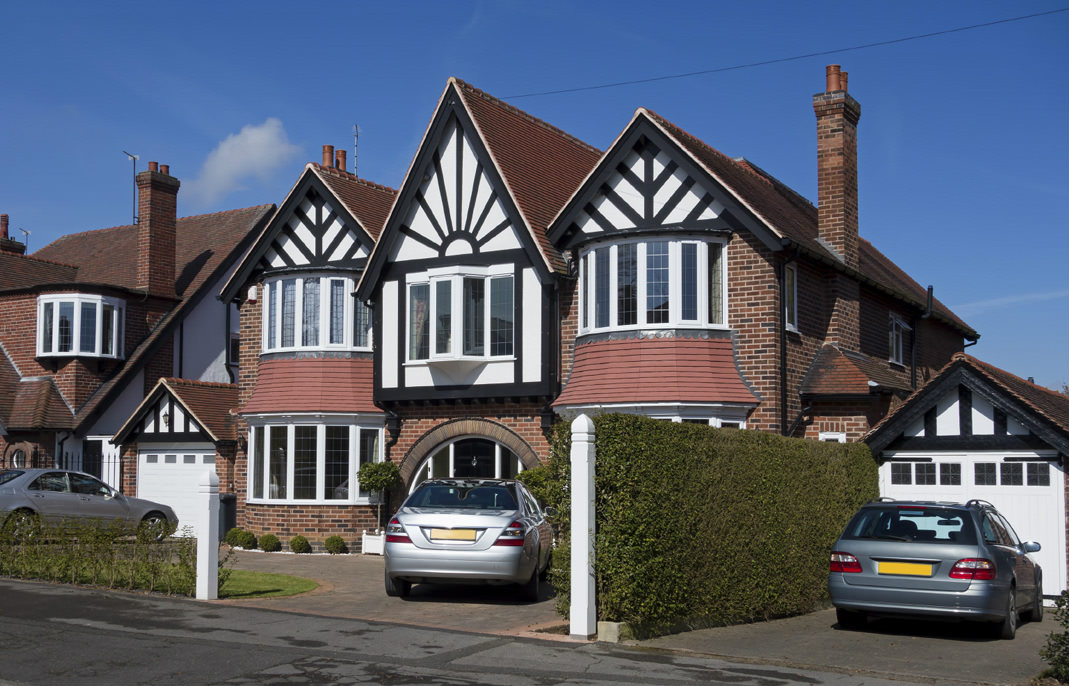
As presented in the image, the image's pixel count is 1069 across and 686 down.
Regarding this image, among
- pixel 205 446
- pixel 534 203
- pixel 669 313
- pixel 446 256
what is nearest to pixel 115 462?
pixel 205 446

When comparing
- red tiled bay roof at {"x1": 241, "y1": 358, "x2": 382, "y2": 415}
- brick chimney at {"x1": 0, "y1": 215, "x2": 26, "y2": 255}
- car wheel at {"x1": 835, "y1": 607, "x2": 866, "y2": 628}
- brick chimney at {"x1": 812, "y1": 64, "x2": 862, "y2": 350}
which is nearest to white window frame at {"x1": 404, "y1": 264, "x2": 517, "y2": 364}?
red tiled bay roof at {"x1": 241, "y1": 358, "x2": 382, "y2": 415}

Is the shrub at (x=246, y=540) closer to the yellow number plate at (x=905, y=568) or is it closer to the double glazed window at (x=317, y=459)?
the double glazed window at (x=317, y=459)

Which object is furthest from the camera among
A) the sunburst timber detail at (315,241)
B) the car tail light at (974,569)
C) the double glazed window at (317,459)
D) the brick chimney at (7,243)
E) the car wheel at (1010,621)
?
the brick chimney at (7,243)

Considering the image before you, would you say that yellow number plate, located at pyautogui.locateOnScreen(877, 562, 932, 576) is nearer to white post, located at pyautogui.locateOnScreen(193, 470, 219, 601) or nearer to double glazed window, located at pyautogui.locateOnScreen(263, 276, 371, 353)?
white post, located at pyautogui.locateOnScreen(193, 470, 219, 601)

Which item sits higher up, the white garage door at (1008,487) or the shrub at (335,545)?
the white garage door at (1008,487)

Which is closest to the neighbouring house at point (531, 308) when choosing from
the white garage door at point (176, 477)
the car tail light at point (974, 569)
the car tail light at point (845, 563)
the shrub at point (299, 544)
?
the shrub at point (299, 544)

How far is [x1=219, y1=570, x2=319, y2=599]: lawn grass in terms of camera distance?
49.3 ft

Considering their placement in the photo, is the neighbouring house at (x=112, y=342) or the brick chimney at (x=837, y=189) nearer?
the brick chimney at (x=837, y=189)

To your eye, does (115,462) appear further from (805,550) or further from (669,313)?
(805,550)

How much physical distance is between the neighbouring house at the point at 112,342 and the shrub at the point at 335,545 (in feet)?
20.5

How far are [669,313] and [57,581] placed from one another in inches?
429

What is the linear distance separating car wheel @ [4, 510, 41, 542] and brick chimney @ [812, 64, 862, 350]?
14777 millimetres

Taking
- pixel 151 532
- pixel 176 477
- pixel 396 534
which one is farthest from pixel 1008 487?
pixel 176 477

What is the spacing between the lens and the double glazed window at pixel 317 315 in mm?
24422
